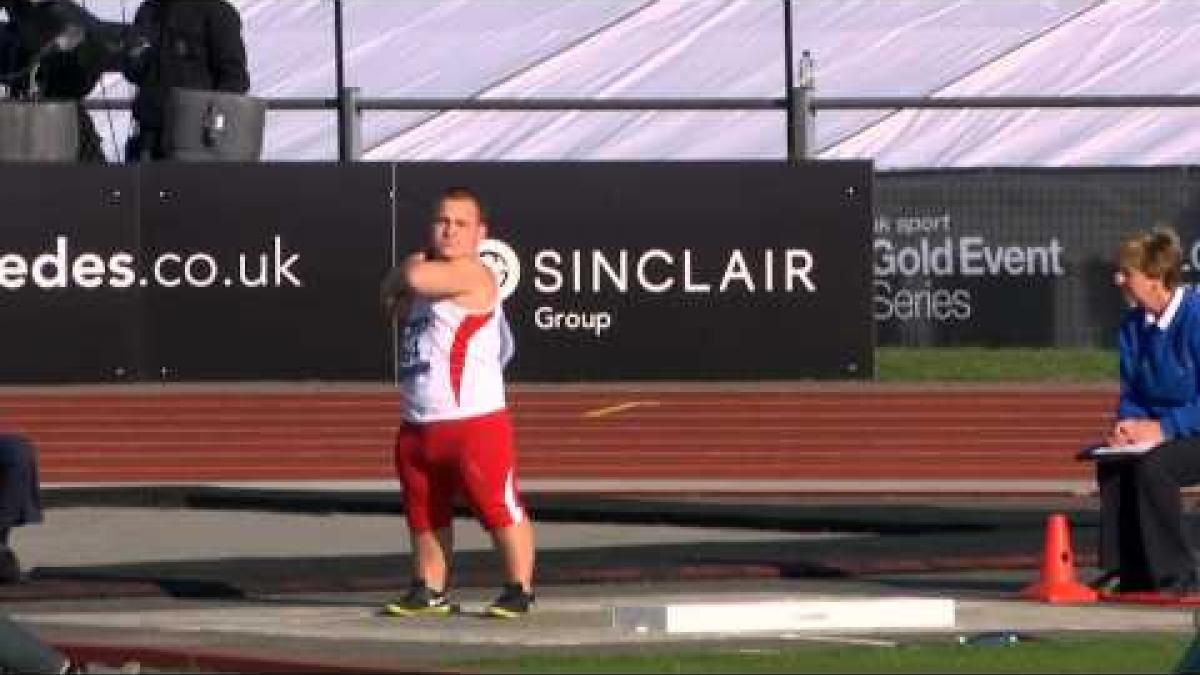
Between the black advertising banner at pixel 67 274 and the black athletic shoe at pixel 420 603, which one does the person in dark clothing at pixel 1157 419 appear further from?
the black advertising banner at pixel 67 274

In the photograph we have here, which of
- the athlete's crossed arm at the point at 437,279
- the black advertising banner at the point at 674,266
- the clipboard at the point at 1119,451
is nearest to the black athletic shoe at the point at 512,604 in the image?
the athlete's crossed arm at the point at 437,279

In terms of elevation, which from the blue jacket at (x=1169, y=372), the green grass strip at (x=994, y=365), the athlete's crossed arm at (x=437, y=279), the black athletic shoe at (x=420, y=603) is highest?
the athlete's crossed arm at (x=437, y=279)

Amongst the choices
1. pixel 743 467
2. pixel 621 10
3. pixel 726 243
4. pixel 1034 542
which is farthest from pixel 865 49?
pixel 1034 542

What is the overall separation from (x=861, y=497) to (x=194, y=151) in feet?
34.0

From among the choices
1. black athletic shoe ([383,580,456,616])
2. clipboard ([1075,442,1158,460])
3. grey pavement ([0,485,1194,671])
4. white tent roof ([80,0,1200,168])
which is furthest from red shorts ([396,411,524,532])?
white tent roof ([80,0,1200,168])

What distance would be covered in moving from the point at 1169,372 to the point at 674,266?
50.6 feet

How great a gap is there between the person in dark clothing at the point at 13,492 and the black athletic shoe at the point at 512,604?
2733mm

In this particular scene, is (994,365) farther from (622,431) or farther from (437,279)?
(437,279)

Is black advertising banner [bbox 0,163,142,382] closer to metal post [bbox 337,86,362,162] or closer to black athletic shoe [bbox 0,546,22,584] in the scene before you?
metal post [bbox 337,86,362,162]

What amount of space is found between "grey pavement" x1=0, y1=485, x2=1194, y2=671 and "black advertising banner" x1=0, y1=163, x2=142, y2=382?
746cm

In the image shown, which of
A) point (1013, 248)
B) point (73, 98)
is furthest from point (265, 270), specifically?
point (1013, 248)

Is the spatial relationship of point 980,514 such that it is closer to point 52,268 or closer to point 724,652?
point 724,652

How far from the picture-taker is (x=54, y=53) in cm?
3123

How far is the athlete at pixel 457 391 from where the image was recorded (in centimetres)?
1439
